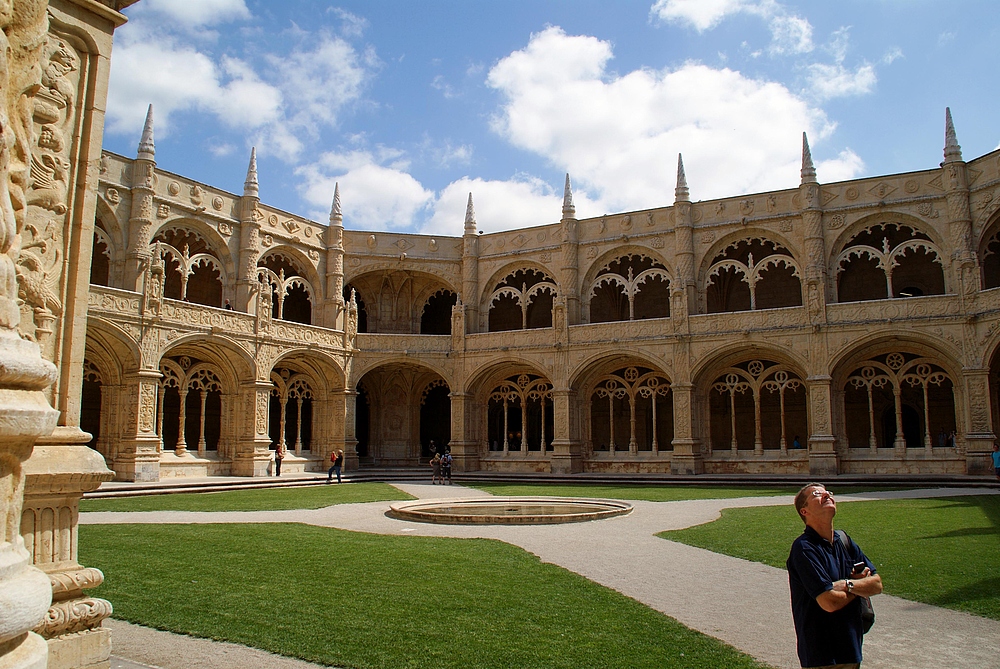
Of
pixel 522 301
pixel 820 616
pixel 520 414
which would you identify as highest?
pixel 522 301

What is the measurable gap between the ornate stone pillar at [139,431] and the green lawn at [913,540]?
1679 centimetres

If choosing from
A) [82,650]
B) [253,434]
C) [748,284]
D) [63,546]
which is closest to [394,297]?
[253,434]

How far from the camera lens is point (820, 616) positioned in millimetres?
3482

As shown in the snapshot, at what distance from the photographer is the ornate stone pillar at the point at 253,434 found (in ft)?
85.2

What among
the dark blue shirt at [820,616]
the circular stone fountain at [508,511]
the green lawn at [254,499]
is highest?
the dark blue shirt at [820,616]

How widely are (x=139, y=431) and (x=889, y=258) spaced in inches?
979

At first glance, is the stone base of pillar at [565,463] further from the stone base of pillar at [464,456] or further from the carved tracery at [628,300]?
the carved tracery at [628,300]

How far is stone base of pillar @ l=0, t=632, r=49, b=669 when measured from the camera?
7.97 ft

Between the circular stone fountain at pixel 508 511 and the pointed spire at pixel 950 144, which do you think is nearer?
the circular stone fountain at pixel 508 511

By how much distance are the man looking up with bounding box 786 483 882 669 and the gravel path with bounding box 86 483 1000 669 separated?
207 cm

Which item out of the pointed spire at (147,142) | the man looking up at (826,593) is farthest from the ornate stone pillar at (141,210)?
the man looking up at (826,593)

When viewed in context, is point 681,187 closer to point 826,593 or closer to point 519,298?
point 519,298

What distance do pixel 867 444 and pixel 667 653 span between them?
26759 millimetres

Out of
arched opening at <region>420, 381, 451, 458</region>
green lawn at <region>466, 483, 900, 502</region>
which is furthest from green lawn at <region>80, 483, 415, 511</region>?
arched opening at <region>420, 381, 451, 458</region>
